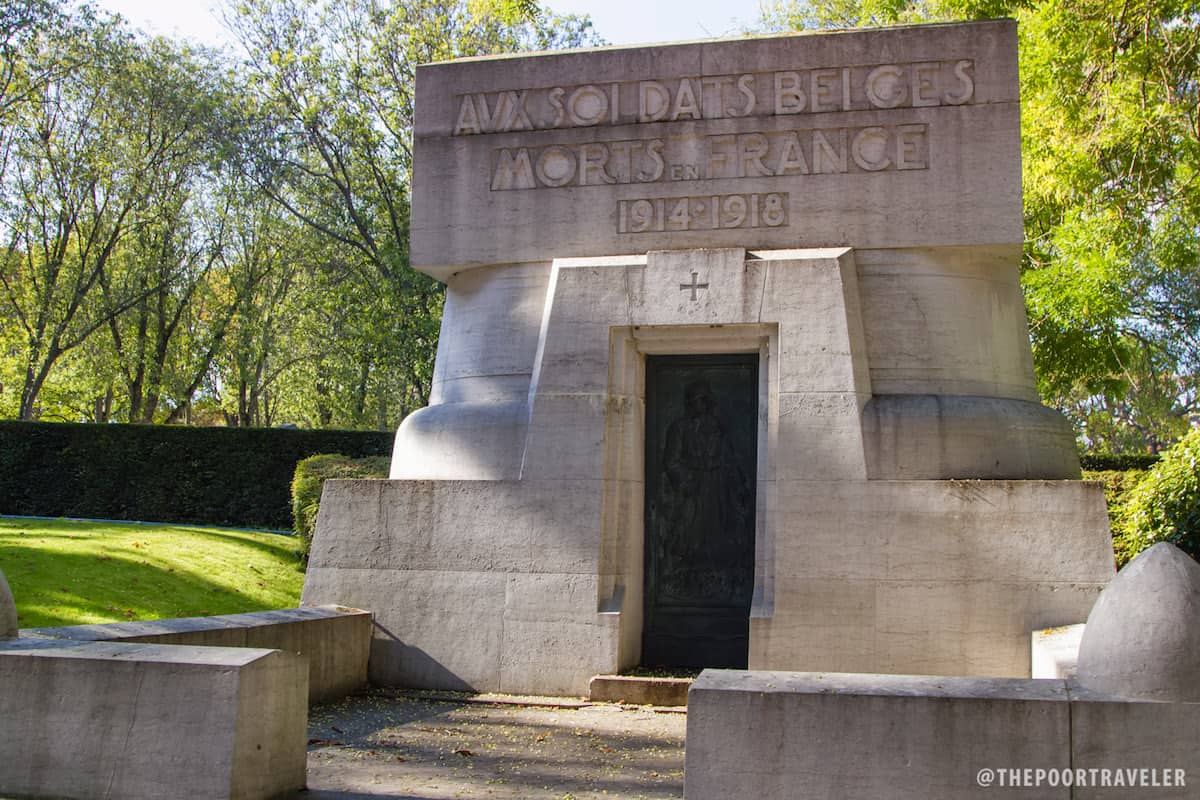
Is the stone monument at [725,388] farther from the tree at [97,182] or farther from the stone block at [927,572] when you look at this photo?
the tree at [97,182]

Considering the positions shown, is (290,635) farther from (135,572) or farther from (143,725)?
(135,572)

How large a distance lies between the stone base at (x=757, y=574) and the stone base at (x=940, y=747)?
3449 mm

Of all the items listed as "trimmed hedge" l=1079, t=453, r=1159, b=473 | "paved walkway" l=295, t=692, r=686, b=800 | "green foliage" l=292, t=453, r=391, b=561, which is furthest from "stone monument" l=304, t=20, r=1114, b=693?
"trimmed hedge" l=1079, t=453, r=1159, b=473

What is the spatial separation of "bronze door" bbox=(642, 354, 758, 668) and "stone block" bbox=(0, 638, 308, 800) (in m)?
4.35

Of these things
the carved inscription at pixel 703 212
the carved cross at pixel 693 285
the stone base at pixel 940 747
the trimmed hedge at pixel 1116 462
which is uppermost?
the carved inscription at pixel 703 212

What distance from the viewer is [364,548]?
9227 mm

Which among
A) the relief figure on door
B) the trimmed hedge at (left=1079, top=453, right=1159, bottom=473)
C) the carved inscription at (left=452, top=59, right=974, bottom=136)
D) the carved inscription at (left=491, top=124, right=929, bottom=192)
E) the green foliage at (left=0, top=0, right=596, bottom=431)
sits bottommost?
the relief figure on door

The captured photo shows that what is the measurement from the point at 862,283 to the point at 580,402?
8.26ft

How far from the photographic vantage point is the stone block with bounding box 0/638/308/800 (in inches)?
201

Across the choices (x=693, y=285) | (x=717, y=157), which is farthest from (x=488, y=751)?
(x=717, y=157)

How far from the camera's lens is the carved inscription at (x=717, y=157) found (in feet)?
30.0

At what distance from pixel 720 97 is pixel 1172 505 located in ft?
18.6

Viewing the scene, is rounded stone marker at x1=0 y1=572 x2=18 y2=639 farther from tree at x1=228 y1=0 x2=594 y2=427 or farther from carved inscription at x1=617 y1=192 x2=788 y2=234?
tree at x1=228 y1=0 x2=594 y2=427

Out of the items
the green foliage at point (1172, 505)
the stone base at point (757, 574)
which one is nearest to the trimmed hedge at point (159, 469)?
the stone base at point (757, 574)
